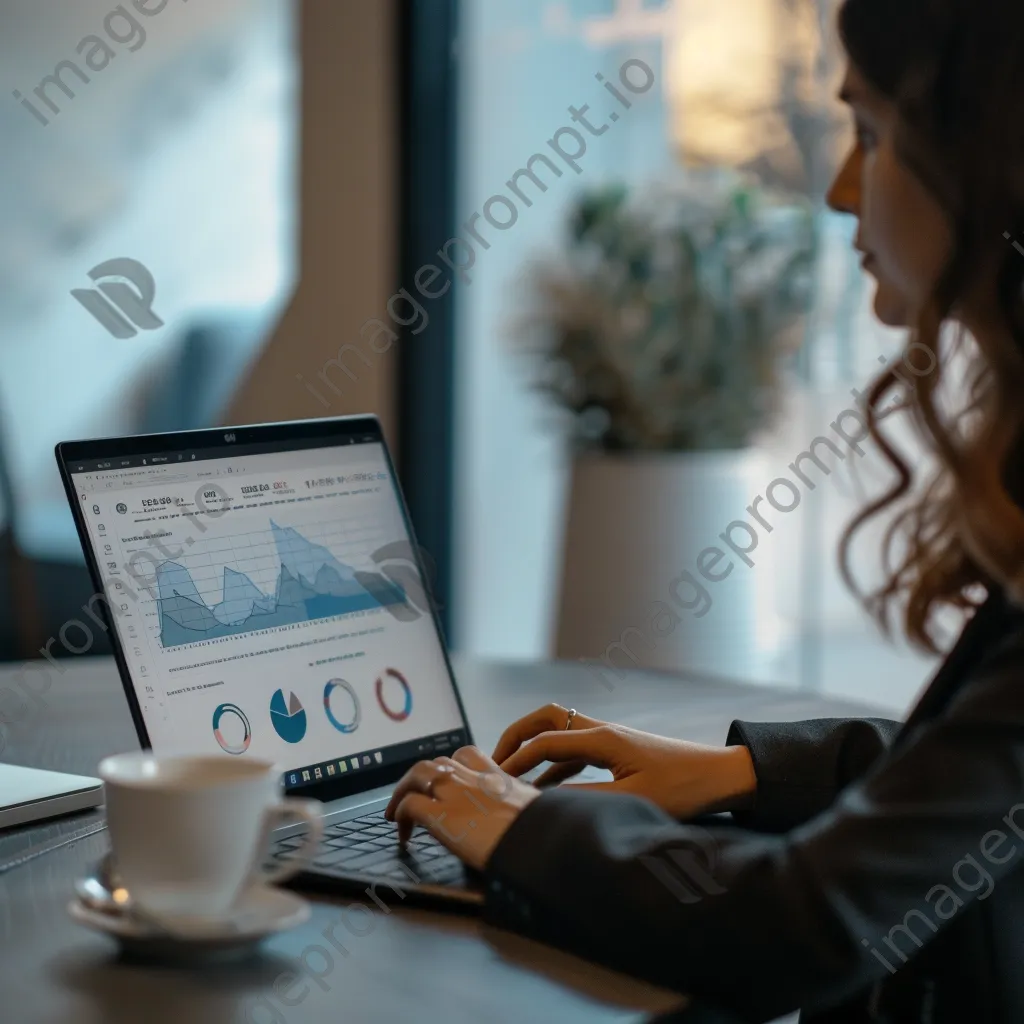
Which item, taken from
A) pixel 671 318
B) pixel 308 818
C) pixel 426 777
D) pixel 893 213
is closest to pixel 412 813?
pixel 426 777

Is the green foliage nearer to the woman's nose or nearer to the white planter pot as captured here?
the white planter pot

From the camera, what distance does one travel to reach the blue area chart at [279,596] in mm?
1041

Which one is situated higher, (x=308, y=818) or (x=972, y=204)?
(x=972, y=204)

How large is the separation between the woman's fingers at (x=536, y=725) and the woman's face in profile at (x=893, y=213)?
0.41 metres

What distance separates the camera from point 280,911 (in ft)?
2.47

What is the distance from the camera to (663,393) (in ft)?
9.96

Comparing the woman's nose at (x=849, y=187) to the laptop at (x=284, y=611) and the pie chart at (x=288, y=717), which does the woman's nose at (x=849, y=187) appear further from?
the pie chart at (x=288, y=717)

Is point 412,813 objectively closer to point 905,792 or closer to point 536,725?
point 536,725

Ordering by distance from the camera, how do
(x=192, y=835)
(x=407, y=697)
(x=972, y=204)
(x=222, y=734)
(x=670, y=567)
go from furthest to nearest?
(x=670, y=567), (x=407, y=697), (x=222, y=734), (x=972, y=204), (x=192, y=835)

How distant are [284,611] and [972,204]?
60 centimetres

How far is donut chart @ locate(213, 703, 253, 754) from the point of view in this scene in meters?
1.03

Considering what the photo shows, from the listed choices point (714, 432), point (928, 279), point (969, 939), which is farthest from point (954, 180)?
point (714, 432)

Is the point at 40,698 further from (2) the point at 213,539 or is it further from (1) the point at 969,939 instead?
(1) the point at 969,939

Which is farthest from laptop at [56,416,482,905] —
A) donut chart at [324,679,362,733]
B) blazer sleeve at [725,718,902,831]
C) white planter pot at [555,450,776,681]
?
white planter pot at [555,450,776,681]
